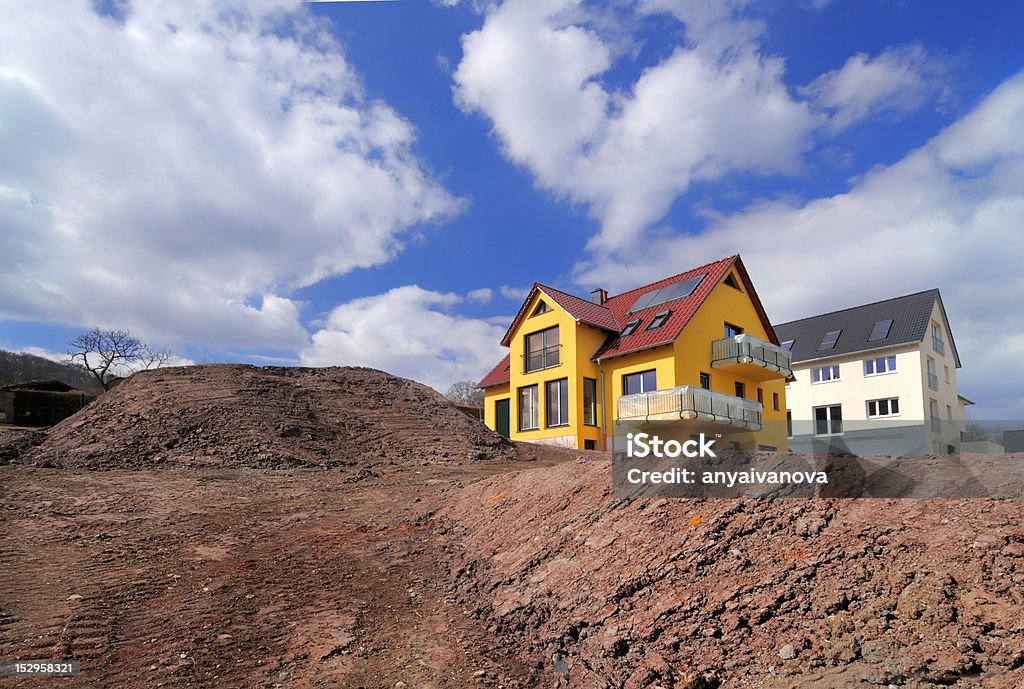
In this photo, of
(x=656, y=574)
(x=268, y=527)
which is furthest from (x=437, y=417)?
(x=656, y=574)

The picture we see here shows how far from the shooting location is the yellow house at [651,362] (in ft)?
77.9

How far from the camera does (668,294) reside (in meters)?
27.3

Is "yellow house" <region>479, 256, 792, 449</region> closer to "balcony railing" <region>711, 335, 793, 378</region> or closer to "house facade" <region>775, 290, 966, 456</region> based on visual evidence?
"balcony railing" <region>711, 335, 793, 378</region>

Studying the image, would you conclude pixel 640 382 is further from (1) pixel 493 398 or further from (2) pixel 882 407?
(2) pixel 882 407

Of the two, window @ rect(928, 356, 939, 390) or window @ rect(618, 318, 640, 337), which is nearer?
window @ rect(618, 318, 640, 337)

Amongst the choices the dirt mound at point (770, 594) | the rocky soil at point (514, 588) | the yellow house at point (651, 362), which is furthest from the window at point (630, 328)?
the dirt mound at point (770, 594)

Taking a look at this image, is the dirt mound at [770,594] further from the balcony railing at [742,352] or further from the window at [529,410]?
the window at [529,410]

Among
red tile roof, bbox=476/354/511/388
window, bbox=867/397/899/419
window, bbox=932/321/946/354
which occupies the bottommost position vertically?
window, bbox=867/397/899/419

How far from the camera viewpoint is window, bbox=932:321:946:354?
34.3 metres

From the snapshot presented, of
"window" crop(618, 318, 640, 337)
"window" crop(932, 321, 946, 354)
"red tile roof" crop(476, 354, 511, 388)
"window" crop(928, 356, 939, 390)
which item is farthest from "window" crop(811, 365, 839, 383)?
"red tile roof" crop(476, 354, 511, 388)

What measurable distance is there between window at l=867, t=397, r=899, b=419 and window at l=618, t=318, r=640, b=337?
15.0 m

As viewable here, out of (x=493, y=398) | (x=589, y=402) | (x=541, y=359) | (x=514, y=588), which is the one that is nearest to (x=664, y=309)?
(x=589, y=402)

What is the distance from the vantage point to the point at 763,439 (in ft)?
84.8

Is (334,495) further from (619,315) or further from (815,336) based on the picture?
(815,336)
